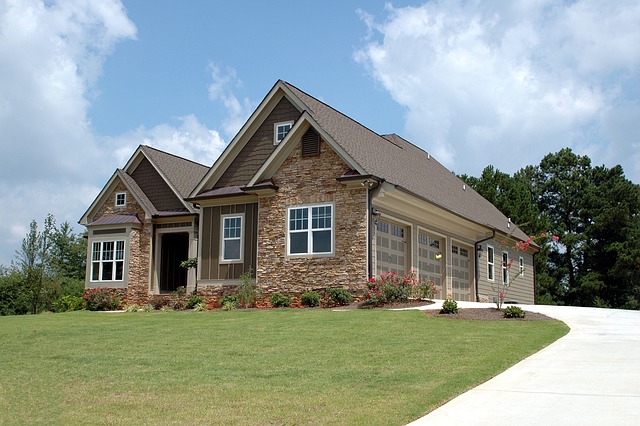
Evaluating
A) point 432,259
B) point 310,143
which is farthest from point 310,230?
point 432,259

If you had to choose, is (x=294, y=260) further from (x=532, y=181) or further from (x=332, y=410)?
(x=532, y=181)

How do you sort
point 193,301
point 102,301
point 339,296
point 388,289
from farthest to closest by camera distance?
point 102,301 < point 193,301 < point 339,296 < point 388,289

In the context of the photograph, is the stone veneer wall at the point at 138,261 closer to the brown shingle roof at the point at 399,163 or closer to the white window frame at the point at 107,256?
the white window frame at the point at 107,256

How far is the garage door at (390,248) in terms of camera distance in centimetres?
2198

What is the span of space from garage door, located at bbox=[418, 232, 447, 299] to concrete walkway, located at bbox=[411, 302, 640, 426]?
11736 millimetres

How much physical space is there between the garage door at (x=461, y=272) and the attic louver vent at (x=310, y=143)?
24.9 ft

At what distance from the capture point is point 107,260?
28344 mm

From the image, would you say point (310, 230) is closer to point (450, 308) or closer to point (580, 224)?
point (450, 308)

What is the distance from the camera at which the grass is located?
332 inches

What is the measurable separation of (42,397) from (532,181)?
176 ft

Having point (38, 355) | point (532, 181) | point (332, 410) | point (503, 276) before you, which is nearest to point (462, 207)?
point (503, 276)

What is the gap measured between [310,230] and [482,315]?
22.4 ft

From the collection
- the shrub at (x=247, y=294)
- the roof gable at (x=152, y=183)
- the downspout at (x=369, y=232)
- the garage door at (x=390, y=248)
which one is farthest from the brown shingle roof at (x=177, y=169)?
the downspout at (x=369, y=232)

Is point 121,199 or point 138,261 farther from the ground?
point 121,199
